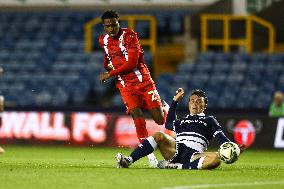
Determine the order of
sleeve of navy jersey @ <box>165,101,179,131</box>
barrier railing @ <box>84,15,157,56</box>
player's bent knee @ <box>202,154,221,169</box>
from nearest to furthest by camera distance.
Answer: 1. player's bent knee @ <box>202,154,221,169</box>
2. sleeve of navy jersey @ <box>165,101,179,131</box>
3. barrier railing @ <box>84,15,157,56</box>

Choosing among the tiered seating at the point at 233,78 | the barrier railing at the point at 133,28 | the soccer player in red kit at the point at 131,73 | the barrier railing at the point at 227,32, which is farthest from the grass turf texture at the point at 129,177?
the barrier railing at the point at 133,28

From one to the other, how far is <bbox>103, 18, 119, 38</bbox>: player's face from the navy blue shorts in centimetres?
206

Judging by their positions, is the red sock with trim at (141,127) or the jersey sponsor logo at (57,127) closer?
the red sock with trim at (141,127)

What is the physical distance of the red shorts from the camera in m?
13.2

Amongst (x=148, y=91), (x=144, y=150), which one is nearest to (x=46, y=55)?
(x=148, y=91)

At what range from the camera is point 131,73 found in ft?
43.7

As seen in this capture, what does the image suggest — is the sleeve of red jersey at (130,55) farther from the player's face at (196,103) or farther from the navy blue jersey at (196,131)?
the player's face at (196,103)

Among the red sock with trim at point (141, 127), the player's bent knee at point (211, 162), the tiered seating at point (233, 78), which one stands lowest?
the tiered seating at point (233, 78)

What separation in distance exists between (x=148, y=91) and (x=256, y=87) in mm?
11594

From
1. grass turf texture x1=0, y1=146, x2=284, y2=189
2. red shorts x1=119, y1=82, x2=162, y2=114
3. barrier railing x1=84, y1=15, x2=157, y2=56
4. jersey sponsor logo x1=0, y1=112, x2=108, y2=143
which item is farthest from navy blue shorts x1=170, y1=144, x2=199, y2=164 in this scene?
barrier railing x1=84, y1=15, x2=157, y2=56

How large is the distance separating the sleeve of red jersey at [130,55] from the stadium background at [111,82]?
708 centimetres

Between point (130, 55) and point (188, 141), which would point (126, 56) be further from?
point (188, 141)

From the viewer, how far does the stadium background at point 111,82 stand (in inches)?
829

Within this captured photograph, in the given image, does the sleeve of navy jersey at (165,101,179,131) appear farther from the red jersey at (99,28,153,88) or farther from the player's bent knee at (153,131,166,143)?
the red jersey at (99,28,153,88)
